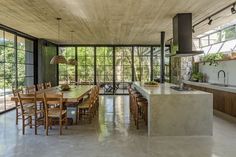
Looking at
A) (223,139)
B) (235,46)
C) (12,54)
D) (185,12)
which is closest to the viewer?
(223,139)

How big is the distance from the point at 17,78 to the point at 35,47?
7.28 feet

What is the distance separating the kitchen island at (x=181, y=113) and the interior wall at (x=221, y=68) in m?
3.13

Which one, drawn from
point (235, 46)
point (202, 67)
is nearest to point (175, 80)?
point (202, 67)

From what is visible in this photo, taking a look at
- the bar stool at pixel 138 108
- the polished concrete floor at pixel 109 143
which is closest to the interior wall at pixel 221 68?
the polished concrete floor at pixel 109 143

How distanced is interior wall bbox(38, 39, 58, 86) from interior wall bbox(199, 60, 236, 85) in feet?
22.6

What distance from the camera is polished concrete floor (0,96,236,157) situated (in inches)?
162

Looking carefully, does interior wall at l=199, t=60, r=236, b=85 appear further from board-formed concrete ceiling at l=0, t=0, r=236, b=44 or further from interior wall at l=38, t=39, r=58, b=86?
interior wall at l=38, t=39, r=58, b=86

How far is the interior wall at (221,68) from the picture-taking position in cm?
781

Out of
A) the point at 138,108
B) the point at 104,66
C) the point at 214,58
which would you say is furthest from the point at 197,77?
the point at 104,66

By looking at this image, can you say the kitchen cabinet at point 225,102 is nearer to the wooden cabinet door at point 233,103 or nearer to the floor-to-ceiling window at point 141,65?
the wooden cabinet door at point 233,103

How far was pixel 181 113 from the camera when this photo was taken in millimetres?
5184

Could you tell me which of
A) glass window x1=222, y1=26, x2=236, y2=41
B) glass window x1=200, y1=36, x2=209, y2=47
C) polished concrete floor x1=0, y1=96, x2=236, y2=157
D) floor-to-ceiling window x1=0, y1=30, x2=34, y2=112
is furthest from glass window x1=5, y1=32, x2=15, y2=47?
glass window x1=200, y1=36, x2=209, y2=47

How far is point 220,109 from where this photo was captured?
766 centimetres

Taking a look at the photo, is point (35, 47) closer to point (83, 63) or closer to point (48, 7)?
point (83, 63)
